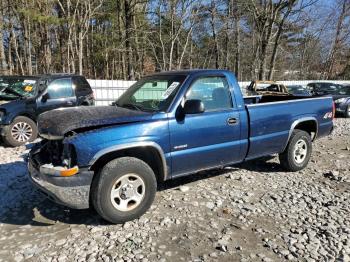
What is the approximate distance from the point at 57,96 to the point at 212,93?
5.48 m

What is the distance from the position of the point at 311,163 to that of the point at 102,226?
466cm

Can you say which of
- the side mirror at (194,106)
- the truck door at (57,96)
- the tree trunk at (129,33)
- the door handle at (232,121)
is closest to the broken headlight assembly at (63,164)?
the side mirror at (194,106)

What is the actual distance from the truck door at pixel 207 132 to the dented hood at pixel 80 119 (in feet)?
1.85

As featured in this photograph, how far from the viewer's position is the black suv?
827 centimetres

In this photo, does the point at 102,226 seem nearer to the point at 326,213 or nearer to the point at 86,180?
the point at 86,180

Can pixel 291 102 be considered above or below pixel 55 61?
below

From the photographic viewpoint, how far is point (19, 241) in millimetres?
3771

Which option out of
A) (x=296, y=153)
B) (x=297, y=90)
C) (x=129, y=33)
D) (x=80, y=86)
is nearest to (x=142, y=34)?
(x=129, y=33)

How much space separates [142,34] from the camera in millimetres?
26656

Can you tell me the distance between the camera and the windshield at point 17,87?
8952 mm

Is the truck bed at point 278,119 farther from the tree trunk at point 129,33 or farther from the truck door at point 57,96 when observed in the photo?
the tree trunk at point 129,33

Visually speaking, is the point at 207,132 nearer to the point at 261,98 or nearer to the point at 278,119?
the point at 278,119

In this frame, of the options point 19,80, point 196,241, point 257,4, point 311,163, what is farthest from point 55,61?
point 196,241

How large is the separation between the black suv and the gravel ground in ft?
8.76
